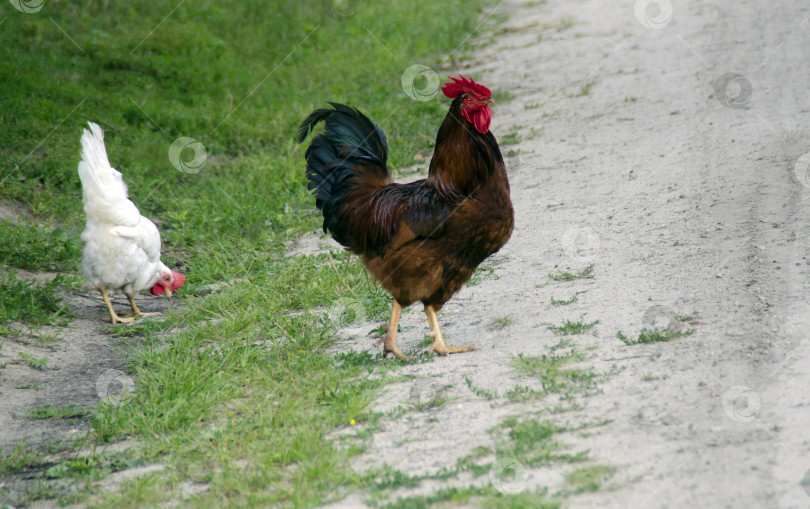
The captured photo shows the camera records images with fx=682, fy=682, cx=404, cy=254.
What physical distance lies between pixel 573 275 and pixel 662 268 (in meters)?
0.68

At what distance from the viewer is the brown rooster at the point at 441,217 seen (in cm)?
440

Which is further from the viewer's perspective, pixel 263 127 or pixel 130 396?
pixel 263 127

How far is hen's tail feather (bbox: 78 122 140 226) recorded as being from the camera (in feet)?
19.0

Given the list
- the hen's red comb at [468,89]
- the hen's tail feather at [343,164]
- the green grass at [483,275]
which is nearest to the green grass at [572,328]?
the green grass at [483,275]

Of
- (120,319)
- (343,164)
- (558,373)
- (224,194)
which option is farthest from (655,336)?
(224,194)

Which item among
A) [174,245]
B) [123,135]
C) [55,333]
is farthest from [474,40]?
[55,333]

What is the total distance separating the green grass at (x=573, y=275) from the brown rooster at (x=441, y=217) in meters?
1.18

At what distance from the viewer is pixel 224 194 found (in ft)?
26.8

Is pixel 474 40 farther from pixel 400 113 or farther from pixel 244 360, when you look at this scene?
pixel 244 360

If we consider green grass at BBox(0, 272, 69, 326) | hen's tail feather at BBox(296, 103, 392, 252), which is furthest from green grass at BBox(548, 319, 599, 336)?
green grass at BBox(0, 272, 69, 326)

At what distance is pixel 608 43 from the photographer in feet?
38.8

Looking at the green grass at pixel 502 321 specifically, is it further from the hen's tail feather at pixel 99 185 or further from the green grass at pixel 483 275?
the hen's tail feather at pixel 99 185

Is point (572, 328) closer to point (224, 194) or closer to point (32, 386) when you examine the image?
point (32, 386)

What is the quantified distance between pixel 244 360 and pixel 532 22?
37.1 ft
